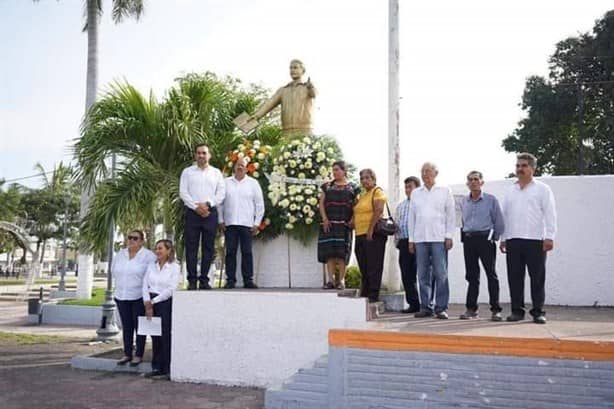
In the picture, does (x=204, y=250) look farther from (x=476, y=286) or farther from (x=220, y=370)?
(x=476, y=286)

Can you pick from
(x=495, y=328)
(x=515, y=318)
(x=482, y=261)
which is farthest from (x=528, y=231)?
(x=495, y=328)

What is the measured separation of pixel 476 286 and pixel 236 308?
266 centimetres

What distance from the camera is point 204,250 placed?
23.7ft

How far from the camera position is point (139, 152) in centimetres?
898

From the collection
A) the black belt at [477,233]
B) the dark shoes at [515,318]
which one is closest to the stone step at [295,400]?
the dark shoes at [515,318]

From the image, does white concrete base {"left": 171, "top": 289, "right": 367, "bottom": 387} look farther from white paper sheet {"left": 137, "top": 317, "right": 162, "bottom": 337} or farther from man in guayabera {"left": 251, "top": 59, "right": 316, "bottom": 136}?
man in guayabera {"left": 251, "top": 59, "right": 316, "bottom": 136}

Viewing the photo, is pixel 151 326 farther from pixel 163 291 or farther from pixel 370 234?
pixel 370 234

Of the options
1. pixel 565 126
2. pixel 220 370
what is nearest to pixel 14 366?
pixel 220 370

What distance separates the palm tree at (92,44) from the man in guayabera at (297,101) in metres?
8.42

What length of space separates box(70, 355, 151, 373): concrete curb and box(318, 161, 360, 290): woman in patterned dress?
2.70 m

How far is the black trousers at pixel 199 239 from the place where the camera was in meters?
7.10

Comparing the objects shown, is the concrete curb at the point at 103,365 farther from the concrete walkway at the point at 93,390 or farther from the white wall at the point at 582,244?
the white wall at the point at 582,244

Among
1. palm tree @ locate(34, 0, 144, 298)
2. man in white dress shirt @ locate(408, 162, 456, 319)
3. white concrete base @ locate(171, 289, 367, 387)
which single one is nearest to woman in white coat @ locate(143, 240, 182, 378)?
white concrete base @ locate(171, 289, 367, 387)

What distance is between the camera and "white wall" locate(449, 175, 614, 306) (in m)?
9.51
